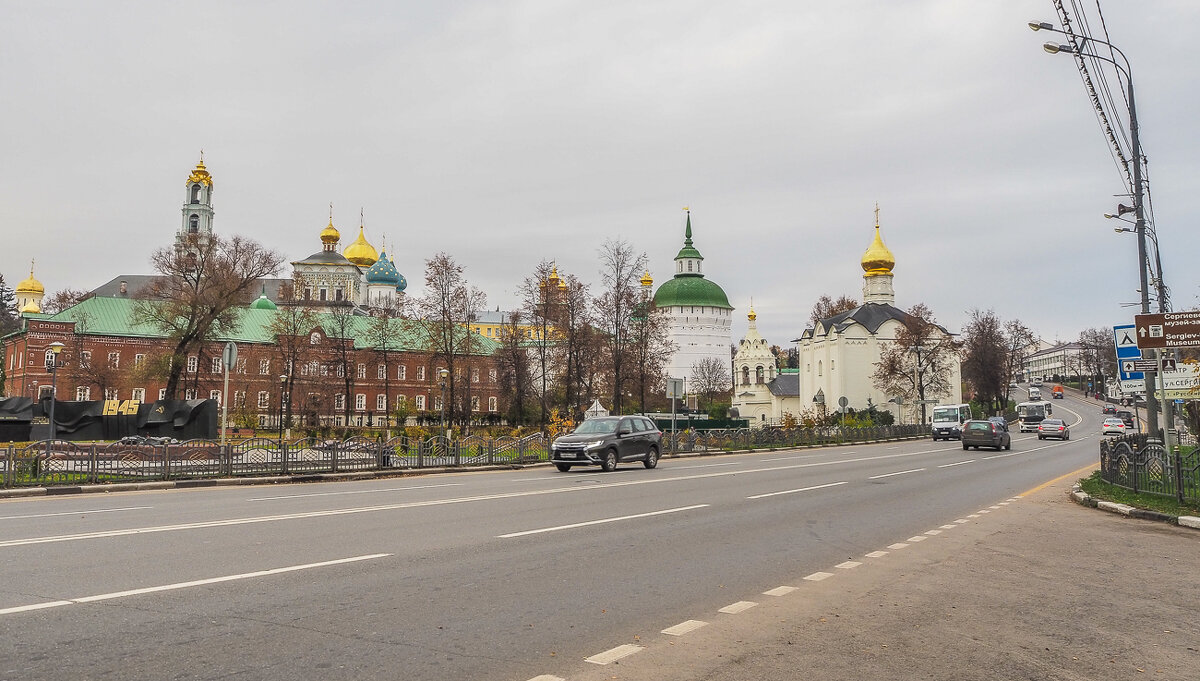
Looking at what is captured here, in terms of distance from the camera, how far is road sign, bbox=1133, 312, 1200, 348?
15180mm

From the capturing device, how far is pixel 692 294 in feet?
373

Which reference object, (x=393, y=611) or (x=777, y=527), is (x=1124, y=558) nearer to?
(x=777, y=527)

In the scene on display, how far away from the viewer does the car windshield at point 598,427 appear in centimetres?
2475

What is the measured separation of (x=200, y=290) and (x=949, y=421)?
4897 centimetres

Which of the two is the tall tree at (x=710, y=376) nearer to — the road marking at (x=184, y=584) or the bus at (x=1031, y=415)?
the bus at (x=1031, y=415)

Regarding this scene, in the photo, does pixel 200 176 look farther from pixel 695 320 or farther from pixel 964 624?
pixel 964 624

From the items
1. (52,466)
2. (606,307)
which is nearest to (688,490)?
(52,466)

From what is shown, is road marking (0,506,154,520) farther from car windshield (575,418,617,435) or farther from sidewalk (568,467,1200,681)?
car windshield (575,418,617,435)

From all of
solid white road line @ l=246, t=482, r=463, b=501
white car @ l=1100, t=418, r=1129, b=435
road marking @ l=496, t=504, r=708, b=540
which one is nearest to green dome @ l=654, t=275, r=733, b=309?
white car @ l=1100, t=418, r=1129, b=435

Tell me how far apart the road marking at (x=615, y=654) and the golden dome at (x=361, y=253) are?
114714mm

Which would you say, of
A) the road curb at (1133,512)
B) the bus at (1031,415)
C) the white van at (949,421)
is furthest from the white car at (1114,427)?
the road curb at (1133,512)

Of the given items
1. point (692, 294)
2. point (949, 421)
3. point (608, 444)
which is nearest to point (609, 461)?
point (608, 444)

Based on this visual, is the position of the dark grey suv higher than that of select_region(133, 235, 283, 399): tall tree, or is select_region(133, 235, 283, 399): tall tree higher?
select_region(133, 235, 283, 399): tall tree

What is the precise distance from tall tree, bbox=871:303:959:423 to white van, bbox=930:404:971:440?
14238 mm
